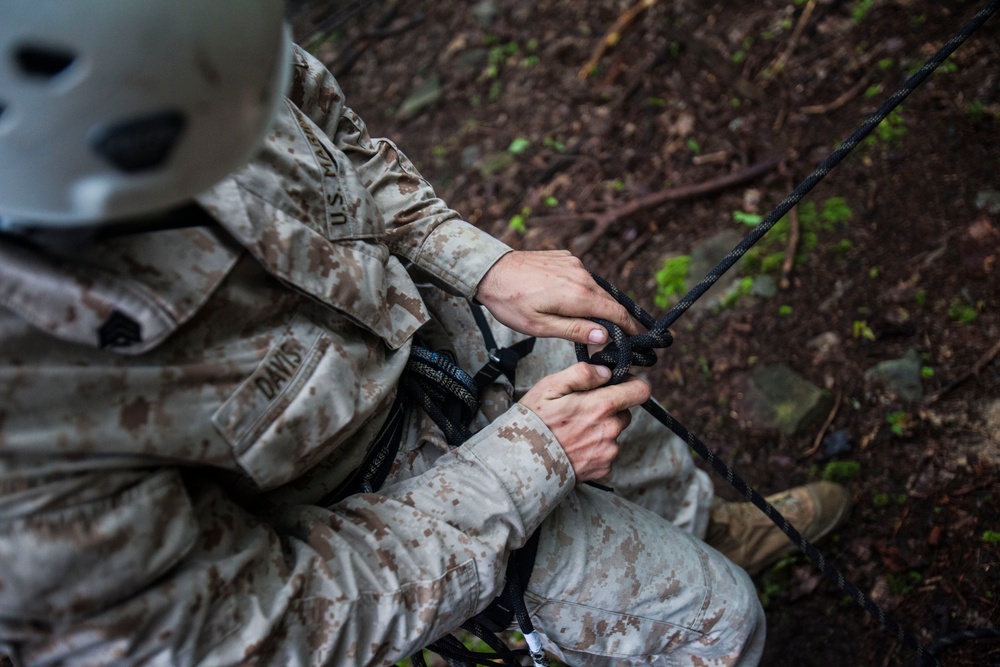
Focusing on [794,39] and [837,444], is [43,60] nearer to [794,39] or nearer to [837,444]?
[837,444]

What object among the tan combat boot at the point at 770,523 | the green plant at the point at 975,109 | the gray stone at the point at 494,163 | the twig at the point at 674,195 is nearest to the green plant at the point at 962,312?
the tan combat boot at the point at 770,523

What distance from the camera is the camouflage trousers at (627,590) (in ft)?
6.36

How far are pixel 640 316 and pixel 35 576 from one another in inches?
64.0

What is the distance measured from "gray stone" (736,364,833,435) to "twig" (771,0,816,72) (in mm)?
2167

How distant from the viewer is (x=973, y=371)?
3.06 meters

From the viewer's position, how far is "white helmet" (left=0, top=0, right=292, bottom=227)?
1.19 meters

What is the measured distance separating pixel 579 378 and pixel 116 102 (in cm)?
122

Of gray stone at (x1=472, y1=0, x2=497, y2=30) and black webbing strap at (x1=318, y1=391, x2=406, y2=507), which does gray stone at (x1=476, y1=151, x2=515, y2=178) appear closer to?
gray stone at (x1=472, y1=0, x2=497, y2=30)

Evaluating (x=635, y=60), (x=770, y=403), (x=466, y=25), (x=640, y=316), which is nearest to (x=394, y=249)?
(x=640, y=316)

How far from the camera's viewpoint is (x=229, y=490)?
5.29 feet

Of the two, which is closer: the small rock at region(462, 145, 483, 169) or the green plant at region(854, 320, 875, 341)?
the green plant at region(854, 320, 875, 341)

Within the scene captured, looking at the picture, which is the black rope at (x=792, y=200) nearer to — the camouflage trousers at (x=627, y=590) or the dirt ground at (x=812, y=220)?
the camouflage trousers at (x=627, y=590)

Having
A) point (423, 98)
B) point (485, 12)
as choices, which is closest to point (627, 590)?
point (423, 98)

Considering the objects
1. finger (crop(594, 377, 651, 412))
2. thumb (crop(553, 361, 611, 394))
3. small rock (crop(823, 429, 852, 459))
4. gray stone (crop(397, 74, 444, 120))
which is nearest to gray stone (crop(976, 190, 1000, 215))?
small rock (crop(823, 429, 852, 459))
